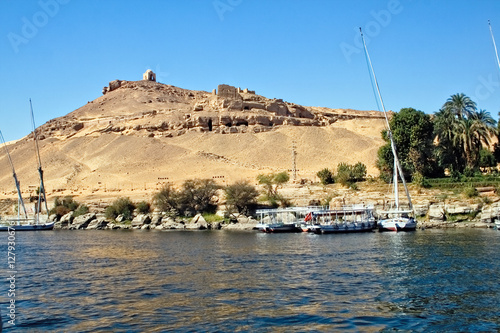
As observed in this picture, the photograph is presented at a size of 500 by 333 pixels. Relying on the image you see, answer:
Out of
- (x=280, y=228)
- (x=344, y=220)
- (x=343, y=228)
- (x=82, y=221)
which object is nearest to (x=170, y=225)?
(x=82, y=221)

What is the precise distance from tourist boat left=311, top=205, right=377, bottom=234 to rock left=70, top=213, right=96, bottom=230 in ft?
84.2

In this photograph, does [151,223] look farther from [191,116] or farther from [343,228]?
[191,116]

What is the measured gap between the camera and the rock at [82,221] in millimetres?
57556

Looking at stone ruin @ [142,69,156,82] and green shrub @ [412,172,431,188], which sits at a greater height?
stone ruin @ [142,69,156,82]

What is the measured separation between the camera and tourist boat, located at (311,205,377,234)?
44125 mm

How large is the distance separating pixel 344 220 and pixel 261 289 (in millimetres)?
28866

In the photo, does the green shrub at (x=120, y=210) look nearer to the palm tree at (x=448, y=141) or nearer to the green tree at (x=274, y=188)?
the green tree at (x=274, y=188)

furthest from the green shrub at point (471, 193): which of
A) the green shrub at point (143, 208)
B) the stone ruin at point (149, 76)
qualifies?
the stone ruin at point (149, 76)

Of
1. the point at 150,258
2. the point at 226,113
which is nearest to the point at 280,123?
the point at 226,113

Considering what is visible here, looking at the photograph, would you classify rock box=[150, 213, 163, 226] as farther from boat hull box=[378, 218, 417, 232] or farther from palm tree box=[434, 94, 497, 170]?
palm tree box=[434, 94, 497, 170]

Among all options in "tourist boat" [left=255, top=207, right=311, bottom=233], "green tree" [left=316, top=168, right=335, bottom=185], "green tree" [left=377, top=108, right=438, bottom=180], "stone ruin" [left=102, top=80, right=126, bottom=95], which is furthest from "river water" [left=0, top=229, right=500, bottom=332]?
"stone ruin" [left=102, top=80, right=126, bottom=95]

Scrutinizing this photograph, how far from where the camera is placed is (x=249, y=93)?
4707 inches

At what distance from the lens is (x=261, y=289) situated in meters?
18.4

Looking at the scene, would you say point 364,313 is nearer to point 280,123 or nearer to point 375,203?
point 375,203
